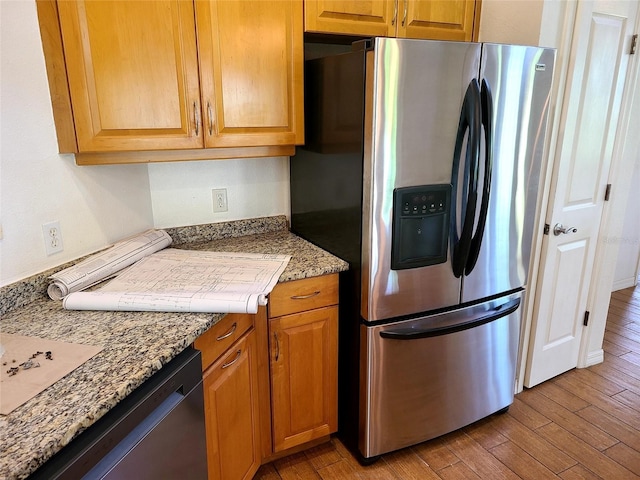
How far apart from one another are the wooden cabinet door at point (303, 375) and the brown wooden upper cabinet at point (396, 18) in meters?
1.15

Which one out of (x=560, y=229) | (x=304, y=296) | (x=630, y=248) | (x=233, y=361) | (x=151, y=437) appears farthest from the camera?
(x=630, y=248)

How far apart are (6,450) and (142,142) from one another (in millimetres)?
1068

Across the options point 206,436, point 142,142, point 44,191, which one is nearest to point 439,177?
point 142,142

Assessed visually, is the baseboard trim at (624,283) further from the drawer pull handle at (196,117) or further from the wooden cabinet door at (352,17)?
the drawer pull handle at (196,117)

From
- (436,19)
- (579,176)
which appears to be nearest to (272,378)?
(436,19)

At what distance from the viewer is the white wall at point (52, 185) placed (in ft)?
4.44

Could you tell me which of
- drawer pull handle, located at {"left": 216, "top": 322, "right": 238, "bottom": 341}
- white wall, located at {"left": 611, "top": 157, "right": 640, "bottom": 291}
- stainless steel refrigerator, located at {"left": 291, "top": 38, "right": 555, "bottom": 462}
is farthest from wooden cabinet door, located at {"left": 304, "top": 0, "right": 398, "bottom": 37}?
white wall, located at {"left": 611, "top": 157, "right": 640, "bottom": 291}

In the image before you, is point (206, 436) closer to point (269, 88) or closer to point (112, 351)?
point (112, 351)

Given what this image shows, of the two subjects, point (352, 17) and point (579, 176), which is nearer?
point (352, 17)

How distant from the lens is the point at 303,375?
1.86m

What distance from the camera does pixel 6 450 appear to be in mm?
798

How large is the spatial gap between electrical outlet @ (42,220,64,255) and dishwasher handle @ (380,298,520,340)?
1212 mm

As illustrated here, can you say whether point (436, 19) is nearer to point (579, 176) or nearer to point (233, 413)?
point (579, 176)

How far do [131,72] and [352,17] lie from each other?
903 mm
